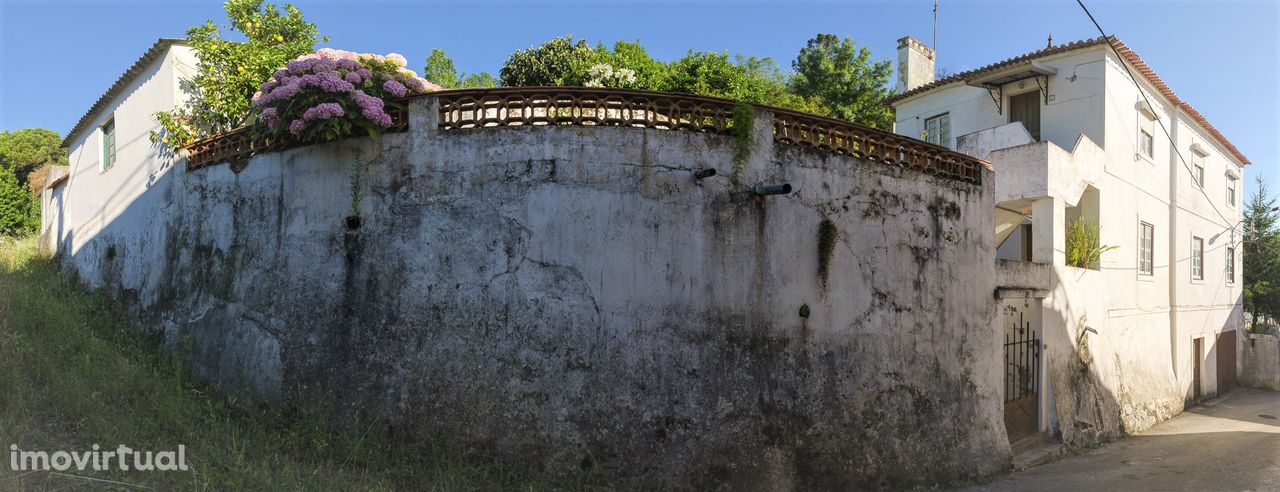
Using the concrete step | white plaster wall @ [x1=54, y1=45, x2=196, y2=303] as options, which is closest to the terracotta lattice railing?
the concrete step

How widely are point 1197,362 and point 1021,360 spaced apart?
33.1 feet

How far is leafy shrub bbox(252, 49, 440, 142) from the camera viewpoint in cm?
620

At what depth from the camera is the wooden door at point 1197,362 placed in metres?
15.0

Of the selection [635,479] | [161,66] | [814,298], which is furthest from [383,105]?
[161,66]

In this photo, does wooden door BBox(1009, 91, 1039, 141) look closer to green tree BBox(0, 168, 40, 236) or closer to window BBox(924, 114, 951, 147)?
window BBox(924, 114, 951, 147)

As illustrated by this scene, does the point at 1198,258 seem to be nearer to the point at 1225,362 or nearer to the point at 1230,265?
the point at 1225,362

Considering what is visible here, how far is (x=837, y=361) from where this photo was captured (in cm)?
650

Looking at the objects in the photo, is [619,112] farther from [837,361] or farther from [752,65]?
[752,65]

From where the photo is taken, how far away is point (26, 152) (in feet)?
76.1

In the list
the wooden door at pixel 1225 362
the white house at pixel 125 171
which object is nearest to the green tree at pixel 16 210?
the white house at pixel 125 171

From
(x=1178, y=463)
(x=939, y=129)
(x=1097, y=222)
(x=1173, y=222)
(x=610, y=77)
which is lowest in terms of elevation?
(x=1178, y=463)

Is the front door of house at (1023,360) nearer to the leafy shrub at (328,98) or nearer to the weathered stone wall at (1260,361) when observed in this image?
the leafy shrub at (328,98)

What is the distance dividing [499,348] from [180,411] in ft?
10.9

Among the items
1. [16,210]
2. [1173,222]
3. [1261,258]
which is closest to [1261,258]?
[1261,258]
